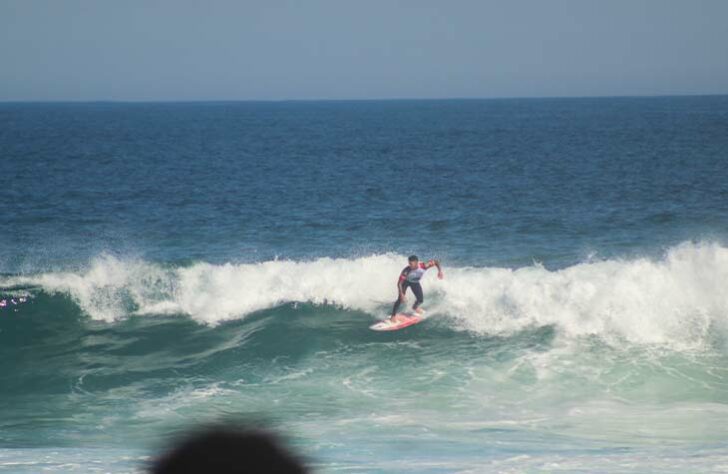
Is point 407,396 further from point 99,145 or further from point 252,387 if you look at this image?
point 99,145

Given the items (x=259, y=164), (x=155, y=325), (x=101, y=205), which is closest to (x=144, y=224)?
(x=101, y=205)

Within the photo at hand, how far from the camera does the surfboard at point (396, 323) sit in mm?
17828

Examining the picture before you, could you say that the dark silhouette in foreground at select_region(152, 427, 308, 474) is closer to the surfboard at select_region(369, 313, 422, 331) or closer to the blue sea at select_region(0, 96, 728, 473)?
the blue sea at select_region(0, 96, 728, 473)

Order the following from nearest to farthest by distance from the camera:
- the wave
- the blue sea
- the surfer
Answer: the blue sea
the surfer
the wave

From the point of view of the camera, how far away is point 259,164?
6191 cm

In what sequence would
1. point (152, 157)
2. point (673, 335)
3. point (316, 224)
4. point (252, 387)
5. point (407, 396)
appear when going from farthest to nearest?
point (152, 157), point (316, 224), point (673, 335), point (252, 387), point (407, 396)

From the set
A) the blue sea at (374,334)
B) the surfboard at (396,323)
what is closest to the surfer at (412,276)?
the surfboard at (396,323)

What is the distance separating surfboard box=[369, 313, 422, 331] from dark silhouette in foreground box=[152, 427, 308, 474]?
15374 millimetres

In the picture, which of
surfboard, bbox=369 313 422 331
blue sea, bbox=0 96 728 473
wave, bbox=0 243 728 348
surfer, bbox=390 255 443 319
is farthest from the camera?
surfboard, bbox=369 313 422 331

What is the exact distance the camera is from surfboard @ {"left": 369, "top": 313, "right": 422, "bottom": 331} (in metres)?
17.8

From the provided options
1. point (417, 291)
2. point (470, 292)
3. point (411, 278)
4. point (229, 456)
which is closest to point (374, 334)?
point (417, 291)

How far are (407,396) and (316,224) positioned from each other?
2028 centimetres

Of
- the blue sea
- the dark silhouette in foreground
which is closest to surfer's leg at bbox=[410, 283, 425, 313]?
the blue sea

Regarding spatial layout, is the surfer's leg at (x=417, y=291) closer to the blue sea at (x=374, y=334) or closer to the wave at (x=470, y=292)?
the blue sea at (x=374, y=334)
